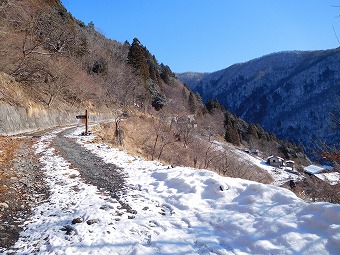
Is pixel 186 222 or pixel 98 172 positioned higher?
pixel 98 172

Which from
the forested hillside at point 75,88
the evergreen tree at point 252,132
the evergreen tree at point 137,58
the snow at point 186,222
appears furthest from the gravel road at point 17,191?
the evergreen tree at point 252,132

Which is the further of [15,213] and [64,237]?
[15,213]

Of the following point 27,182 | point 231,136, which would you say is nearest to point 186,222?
point 27,182

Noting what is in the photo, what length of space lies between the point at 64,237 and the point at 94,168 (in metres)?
4.98

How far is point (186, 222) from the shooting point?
5.12 meters

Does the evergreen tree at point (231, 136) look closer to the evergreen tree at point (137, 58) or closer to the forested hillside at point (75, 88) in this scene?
the forested hillside at point (75, 88)

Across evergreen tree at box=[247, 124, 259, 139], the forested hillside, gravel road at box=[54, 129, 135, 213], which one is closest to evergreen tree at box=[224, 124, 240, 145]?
the forested hillside

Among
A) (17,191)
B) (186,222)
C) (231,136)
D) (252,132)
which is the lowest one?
(252,132)

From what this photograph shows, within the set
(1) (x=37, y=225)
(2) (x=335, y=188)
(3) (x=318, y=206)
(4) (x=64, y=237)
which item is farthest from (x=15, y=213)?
(2) (x=335, y=188)

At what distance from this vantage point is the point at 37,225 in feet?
15.7

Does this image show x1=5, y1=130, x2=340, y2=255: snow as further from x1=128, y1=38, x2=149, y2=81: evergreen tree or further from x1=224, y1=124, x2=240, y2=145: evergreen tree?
x1=224, y1=124, x2=240, y2=145: evergreen tree

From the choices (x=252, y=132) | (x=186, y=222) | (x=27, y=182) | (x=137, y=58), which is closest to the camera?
(x=186, y=222)

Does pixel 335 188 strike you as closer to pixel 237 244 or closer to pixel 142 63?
pixel 237 244

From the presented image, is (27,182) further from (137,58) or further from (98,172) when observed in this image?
(137,58)
